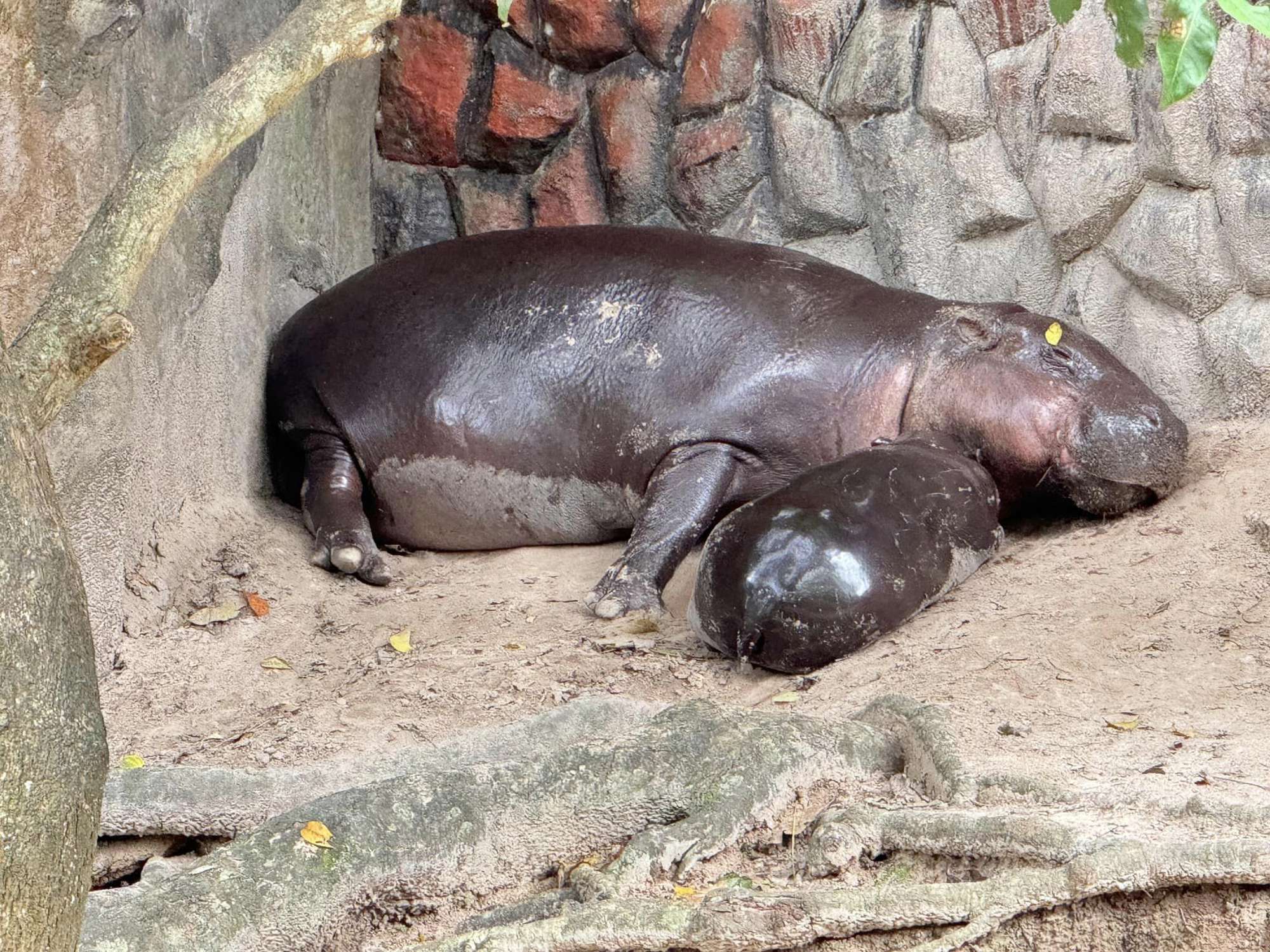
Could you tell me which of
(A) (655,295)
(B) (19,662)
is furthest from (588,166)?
(B) (19,662)

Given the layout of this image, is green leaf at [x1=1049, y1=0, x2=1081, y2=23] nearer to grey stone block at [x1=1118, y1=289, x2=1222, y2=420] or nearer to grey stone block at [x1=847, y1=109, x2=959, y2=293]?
grey stone block at [x1=1118, y1=289, x2=1222, y2=420]

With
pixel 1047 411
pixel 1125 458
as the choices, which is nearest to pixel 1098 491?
pixel 1125 458

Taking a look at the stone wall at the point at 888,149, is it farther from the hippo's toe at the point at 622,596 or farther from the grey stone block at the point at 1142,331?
the hippo's toe at the point at 622,596

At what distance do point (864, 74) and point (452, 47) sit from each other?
4.90ft

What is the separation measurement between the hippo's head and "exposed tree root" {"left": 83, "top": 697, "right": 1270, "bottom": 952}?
1655 millimetres

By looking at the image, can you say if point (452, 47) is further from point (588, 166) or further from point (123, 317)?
point (123, 317)

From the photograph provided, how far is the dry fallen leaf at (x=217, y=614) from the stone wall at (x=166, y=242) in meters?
Result: 0.17

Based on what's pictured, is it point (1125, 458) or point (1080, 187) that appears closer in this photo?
point (1125, 458)

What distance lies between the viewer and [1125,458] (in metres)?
4.32

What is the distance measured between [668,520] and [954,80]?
5.42 ft

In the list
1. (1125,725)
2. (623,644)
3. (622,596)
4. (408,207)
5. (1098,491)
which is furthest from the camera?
(408,207)

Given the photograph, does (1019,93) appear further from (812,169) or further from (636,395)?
(636,395)

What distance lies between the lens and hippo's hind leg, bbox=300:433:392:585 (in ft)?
14.7

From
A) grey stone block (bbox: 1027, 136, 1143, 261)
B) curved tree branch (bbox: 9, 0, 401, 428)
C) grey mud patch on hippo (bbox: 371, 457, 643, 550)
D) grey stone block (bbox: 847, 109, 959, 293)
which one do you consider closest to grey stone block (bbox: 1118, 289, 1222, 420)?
grey stone block (bbox: 1027, 136, 1143, 261)
